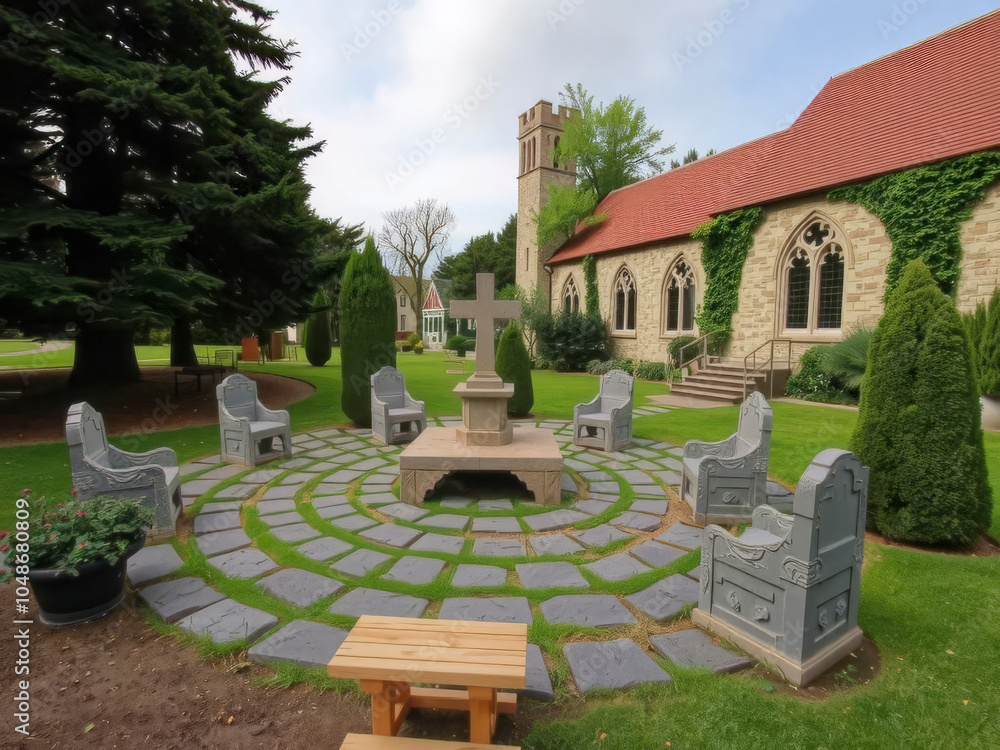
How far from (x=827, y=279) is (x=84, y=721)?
17.7 metres

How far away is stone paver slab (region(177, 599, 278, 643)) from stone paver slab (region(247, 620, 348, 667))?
0.52 ft

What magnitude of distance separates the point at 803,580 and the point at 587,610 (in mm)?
1415

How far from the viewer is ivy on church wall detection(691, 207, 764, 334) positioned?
16.5m

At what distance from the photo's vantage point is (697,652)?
9.90ft

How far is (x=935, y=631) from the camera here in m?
3.31

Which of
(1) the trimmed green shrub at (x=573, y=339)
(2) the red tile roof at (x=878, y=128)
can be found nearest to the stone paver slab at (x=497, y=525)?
(2) the red tile roof at (x=878, y=128)

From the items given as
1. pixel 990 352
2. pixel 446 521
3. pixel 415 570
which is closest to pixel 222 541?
pixel 415 570

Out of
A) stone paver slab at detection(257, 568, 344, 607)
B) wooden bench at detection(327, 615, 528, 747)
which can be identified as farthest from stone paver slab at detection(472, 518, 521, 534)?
wooden bench at detection(327, 615, 528, 747)

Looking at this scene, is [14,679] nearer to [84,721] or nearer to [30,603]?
[84,721]

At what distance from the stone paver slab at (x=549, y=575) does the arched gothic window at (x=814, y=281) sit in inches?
553

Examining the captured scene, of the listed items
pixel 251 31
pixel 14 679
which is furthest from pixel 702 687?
pixel 251 31

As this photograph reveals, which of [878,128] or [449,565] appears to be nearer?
[449,565]

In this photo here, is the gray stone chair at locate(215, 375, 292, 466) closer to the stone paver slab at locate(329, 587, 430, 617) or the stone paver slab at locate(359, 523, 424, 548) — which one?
the stone paver slab at locate(359, 523, 424, 548)

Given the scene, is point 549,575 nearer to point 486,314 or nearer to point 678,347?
point 486,314
